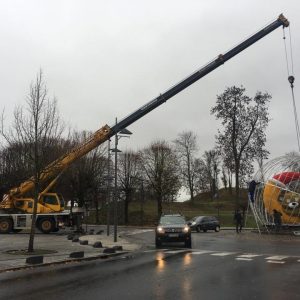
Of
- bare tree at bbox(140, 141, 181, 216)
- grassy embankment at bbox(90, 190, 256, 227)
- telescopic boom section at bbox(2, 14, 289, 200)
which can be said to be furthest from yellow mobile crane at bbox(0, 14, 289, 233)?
bare tree at bbox(140, 141, 181, 216)

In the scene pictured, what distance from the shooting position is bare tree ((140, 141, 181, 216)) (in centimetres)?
6506

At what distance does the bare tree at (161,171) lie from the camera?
213 feet

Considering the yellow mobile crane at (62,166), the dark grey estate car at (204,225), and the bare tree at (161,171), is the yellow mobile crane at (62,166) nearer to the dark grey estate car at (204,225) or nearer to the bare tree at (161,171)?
the dark grey estate car at (204,225)

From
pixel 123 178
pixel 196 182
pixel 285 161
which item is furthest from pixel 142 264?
pixel 196 182

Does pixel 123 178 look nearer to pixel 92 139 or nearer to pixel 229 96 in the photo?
pixel 229 96

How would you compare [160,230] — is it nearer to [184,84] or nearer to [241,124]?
[184,84]

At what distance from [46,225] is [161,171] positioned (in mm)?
30408

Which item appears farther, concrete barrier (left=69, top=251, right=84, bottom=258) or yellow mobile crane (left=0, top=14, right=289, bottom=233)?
yellow mobile crane (left=0, top=14, right=289, bottom=233)

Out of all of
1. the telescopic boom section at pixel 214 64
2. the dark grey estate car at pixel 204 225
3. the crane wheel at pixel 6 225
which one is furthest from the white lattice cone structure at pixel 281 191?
the crane wheel at pixel 6 225

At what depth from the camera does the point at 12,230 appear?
3738 centimetres

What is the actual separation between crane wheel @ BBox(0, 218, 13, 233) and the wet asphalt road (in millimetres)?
21761

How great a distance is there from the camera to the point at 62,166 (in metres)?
34.9

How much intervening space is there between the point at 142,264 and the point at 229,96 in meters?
40.5

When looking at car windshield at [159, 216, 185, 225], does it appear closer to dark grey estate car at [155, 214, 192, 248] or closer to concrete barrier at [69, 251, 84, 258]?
dark grey estate car at [155, 214, 192, 248]
